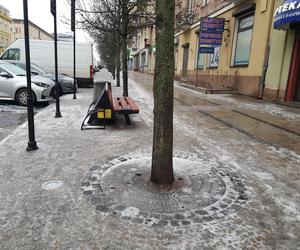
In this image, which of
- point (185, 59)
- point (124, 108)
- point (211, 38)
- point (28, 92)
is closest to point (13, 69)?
point (124, 108)

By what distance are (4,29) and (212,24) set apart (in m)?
74.0

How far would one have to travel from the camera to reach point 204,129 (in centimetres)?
673

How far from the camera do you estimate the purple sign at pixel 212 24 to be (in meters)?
15.1

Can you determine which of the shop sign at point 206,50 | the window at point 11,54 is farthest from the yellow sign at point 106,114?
the window at point 11,54

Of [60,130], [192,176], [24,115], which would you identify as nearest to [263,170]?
[192,176]

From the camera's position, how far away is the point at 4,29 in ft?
242

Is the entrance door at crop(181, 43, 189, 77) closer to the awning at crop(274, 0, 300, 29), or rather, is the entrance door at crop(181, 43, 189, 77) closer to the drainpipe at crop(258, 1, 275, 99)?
the drainpipe at crop(258, 1, 275, 99)

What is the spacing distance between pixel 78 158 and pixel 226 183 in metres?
2.25

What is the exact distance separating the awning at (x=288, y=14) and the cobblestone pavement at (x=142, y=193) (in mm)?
A: 5017

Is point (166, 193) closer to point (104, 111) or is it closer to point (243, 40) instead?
point (104, 111)

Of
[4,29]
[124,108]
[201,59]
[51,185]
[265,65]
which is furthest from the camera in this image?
[4,29]

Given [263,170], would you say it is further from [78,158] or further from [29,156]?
[29,156]

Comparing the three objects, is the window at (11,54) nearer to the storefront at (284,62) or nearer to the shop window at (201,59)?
the shop window at (201,59)

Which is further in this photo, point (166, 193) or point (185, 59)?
point (185, 59)
